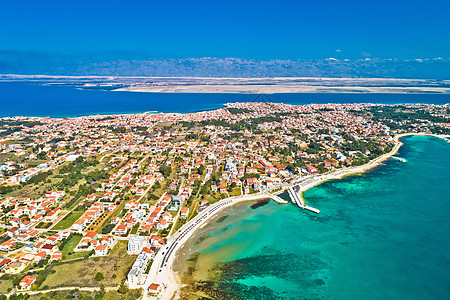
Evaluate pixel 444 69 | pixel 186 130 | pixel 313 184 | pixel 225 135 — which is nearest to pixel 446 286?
pixel 313 184

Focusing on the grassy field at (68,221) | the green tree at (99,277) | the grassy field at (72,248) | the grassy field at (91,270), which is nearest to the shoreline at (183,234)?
the grassy field at (91,270)

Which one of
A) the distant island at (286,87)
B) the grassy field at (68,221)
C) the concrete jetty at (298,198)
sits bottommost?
the grassy field at (68,221)

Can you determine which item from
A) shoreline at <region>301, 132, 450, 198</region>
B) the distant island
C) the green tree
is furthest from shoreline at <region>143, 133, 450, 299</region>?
the distant island

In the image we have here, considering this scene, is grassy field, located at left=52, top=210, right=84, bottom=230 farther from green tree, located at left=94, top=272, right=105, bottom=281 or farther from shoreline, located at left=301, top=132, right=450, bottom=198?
shoreline, located at left=301, top=132, right=450, bottom=198

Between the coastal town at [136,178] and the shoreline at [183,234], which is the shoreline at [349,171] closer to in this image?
the shoreline at [183,234]

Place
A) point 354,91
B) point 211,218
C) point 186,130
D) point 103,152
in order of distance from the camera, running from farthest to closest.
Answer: point 354,91
point 186,130
point 103,152
point 211,218

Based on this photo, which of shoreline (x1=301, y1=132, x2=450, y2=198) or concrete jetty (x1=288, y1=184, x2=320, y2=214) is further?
shoreline (x1=301, y1=132, x2=450, y2=198)

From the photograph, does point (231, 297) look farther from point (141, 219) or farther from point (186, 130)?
point (186, 130)
